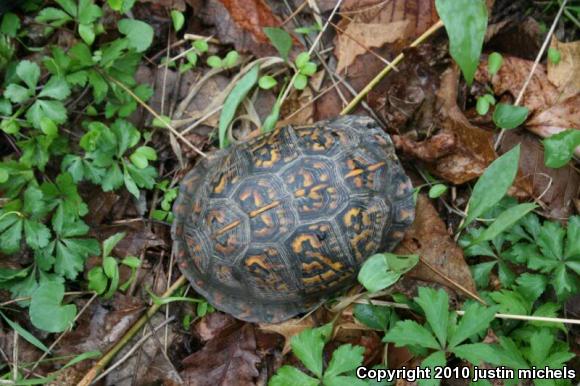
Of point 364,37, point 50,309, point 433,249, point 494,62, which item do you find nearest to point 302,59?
point 364,37

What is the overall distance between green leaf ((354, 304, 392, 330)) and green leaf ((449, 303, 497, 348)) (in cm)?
34

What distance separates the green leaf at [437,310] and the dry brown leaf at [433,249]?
0.27 meters

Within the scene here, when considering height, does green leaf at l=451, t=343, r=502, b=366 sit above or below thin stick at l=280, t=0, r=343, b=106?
below

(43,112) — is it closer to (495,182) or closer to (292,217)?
(292,217)

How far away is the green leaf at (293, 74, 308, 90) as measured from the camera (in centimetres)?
255

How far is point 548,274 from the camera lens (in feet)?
6.87

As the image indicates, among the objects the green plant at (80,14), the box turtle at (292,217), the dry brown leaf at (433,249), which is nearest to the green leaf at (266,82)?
the box turtle at (292,217)

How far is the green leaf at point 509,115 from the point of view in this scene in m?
2.25

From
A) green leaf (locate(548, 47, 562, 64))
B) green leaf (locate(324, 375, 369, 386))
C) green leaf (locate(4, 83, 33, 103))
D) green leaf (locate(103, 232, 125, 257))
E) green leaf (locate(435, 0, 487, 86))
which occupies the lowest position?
green leaf (locate(324, 375, 369, 386))

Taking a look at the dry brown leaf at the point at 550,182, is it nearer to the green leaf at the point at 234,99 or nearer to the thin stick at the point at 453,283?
the thin stick at the point at 453,283

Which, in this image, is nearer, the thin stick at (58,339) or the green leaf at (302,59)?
the thin stick at (58,339)

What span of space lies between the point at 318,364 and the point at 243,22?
1.67 m

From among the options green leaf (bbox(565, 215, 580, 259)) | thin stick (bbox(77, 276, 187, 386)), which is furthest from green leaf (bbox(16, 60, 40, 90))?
green leaf (bbox(565, 215, 580, 259))

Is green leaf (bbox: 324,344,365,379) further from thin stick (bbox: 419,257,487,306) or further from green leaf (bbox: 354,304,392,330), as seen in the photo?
thin stick (bbox: 419,257,487,306)
